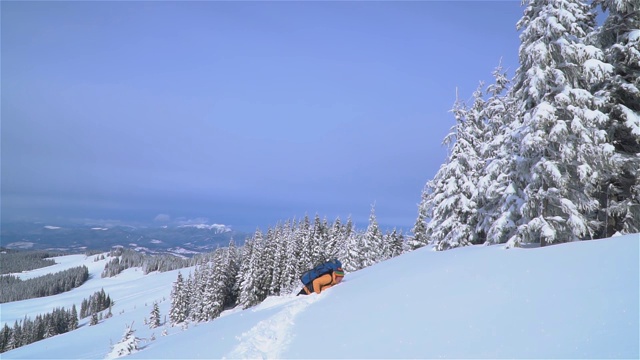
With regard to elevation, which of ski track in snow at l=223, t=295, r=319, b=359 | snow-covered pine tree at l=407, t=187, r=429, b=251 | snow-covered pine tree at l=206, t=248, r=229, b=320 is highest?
snow-covered pine tree at l=407, t=187, r=429, b=251

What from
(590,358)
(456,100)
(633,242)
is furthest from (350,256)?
(590,358)

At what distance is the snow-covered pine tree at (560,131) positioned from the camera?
516 inches

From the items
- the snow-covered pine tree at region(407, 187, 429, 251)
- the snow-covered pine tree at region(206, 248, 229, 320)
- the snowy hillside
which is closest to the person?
the snowy hillside

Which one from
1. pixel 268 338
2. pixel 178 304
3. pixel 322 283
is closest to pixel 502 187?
pixel 322 283

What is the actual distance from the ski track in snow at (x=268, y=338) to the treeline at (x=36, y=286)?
219 meters

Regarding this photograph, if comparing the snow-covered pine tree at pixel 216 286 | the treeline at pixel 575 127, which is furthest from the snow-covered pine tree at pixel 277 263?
the treeline at pixel 575 127

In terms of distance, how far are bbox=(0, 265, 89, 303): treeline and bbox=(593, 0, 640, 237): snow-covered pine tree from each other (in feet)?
750

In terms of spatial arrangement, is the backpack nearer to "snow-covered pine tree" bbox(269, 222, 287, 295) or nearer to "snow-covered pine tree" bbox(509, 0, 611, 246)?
"snow-covered pine tree" bbox(509, 0, 611, 246)

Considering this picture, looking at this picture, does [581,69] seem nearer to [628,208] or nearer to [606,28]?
[606,28]

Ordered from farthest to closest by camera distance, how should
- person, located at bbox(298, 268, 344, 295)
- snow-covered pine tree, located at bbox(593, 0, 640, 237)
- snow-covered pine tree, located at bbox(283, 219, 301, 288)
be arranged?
snow-covered pine tree, located at bbox(283, 219, 301, 288) < person, located at bbox(298, 268, 344, 295) < snow-covered pine tree, located at bbox(593, 0, 640, 237)

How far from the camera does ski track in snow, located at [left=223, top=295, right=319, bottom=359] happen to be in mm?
8984

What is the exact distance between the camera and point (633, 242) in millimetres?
9727

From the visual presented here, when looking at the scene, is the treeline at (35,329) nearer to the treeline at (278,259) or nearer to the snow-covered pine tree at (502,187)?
the treeline at (278,259)

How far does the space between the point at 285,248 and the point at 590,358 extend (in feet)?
182
